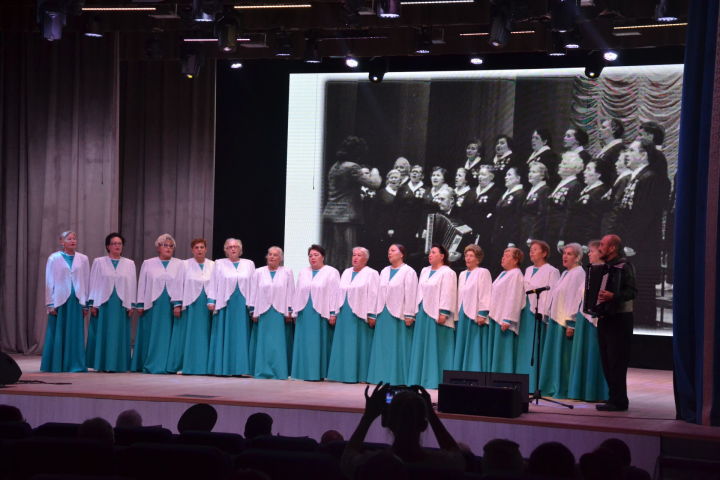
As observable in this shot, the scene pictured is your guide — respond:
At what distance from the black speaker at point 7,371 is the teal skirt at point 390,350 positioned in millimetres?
3624

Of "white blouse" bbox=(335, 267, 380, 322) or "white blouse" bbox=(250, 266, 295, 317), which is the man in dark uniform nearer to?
"white blouse" bbox=(335, 267, 380, 322)

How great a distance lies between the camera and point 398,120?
42.3ft

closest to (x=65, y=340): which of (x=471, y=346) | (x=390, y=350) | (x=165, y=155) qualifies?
(x=390, y=350)

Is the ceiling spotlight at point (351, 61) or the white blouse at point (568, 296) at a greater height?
the ceiling spotlight at point (351, 61)

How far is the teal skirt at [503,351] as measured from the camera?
966 centimetres

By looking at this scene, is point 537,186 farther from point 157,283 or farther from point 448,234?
point 157,283

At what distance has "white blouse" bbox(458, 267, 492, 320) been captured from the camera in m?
9.82

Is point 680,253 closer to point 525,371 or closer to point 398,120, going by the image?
point 525,371

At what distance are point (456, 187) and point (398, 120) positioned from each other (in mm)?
1217

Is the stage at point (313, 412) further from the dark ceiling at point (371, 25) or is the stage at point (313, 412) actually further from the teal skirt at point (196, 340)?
the dark ceiling at point (371, 25)

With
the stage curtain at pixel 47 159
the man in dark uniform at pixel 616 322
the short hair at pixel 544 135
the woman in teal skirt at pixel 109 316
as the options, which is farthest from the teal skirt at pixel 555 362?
the stage curtain at pixel 47 159

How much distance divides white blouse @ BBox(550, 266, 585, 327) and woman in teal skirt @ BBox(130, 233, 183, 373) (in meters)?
4.20

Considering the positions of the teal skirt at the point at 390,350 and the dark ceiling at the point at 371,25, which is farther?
the teal skirt at the point at 390,350

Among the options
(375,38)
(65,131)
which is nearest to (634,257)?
(375,38)
